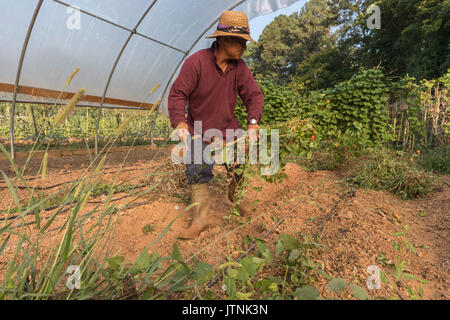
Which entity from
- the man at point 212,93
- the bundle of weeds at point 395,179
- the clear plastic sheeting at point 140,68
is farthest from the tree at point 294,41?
the man at point 212,93

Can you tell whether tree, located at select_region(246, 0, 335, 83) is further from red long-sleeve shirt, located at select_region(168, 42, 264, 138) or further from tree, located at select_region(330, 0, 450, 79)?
red long-sleeve shirt, located at select_region(168, 42, 264, 138)

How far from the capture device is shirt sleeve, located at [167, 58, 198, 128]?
189cm

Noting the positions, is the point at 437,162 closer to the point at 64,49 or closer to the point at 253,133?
the point at 253,133

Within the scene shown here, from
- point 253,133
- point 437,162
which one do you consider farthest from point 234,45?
point 437,162

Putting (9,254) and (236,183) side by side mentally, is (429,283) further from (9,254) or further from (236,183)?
(9,254)

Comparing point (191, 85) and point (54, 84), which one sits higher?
point (54, 84)

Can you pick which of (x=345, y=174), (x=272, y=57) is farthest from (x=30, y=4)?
(x=272, y=57)

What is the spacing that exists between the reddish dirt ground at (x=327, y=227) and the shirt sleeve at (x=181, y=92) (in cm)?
48

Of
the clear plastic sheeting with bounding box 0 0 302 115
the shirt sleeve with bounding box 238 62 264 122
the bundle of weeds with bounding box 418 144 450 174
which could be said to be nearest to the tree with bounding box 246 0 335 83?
the clear plastic sheeting with bounding box 0 0 302 115

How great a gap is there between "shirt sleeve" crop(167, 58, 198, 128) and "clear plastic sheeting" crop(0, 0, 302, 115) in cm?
298

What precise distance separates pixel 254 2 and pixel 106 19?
261 cm

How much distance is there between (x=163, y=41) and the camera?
5395 mm

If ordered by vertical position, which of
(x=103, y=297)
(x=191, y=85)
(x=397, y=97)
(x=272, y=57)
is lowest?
(x=103, y=297)

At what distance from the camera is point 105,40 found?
470cm
